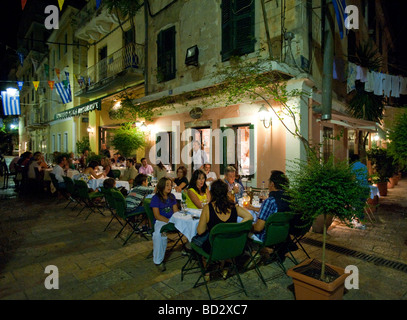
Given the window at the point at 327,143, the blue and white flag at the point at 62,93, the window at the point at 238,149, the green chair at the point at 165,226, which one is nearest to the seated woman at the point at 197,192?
the green chair at the point at 165,226

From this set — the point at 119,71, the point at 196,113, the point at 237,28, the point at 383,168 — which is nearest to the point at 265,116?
the point at 196,113

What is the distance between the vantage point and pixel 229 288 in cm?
353

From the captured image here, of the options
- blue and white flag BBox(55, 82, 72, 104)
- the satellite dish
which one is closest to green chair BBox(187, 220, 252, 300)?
the satellite dish

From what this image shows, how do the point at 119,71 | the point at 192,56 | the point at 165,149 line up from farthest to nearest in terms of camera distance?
the point at 119,71
the point at 165,149
the point at 192,56

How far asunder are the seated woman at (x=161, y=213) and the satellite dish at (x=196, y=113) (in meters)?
4.94

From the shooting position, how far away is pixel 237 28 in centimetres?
782

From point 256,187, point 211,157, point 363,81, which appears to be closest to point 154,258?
point 256,187

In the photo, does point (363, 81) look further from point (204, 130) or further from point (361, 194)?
point (361, 194)

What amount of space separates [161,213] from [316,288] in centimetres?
249

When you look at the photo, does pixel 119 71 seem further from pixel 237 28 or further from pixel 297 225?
pixel 297 225

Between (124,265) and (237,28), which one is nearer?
(124,265)

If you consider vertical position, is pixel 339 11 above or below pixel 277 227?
above

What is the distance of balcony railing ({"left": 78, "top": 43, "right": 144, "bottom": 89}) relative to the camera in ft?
38.3

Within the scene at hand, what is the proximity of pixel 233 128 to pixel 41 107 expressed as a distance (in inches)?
934
